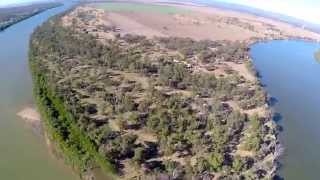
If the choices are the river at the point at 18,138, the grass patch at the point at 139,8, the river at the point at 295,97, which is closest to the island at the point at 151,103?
the river at the point at 18,138

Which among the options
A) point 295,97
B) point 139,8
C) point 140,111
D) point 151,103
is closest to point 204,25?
point 139,8

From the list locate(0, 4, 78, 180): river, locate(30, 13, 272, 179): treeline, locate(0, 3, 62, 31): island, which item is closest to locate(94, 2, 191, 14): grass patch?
locate(0, 3, 62, 31): island

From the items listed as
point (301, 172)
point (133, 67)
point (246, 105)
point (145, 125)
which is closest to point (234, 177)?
point (301, 172)

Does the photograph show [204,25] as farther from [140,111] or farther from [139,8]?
[140,111]

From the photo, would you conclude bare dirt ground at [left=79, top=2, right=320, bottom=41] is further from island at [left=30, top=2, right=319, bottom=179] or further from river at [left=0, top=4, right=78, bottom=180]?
river at [left=0, top=4, right=78, bottom=180]

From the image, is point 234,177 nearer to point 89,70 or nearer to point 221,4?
point 89,70

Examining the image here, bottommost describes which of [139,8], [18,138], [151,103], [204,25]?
[204,25]
